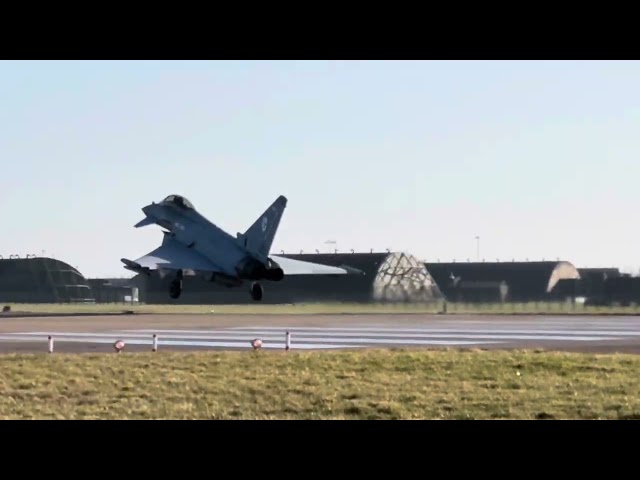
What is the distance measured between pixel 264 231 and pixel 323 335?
12241 millimetres

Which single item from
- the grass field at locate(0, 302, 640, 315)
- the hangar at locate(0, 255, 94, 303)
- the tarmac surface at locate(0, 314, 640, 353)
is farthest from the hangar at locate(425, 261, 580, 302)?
the hangar at locate(0, 255, 94, 303)

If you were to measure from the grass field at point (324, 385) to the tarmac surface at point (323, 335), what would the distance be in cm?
671

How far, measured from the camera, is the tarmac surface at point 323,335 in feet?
114

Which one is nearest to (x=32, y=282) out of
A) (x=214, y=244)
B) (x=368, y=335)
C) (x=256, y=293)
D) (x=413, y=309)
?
(x=413, y=309)

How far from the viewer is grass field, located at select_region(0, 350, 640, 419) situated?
16375mm

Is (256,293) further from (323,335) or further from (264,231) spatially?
(264,231)

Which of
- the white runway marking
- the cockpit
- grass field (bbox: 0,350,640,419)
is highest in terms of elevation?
the cockpit

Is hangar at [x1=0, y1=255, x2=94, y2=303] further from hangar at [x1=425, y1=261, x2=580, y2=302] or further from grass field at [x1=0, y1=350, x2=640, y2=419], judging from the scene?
grass field at [x1=0, y1=350, x2=640, y2=419]

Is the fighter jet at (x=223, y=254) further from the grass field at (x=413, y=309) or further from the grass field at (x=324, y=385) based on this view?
the grass field at (x=324, y=385)

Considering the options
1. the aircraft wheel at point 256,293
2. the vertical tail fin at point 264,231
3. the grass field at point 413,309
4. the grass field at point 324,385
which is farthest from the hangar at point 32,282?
the grass field at point 324,385

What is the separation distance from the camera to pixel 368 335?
140 ft

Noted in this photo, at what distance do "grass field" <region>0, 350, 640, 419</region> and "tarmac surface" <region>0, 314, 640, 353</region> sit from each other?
6708 mm
